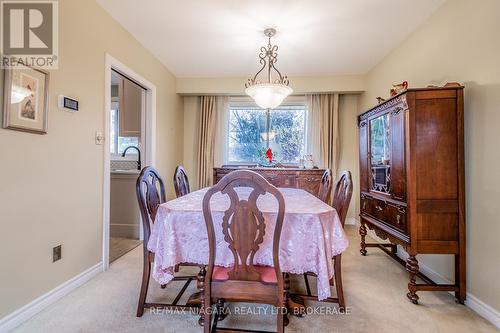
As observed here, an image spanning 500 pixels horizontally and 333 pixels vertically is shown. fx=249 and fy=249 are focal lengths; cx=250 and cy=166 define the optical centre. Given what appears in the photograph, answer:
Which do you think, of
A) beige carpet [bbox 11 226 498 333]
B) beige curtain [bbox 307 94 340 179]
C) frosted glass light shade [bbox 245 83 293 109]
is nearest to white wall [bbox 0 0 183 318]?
beige carpet [bbox 11 226 498 333]

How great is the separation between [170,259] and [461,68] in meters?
2.63

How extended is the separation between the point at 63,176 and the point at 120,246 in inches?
61.0

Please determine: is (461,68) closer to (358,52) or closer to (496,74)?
(496,74)

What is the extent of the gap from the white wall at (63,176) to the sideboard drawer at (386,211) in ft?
8.93

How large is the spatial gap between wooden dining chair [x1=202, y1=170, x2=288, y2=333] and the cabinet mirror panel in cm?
160

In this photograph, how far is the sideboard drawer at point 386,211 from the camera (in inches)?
81.5

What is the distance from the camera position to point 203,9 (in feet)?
7.75

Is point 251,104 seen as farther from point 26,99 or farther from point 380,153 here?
point 26,99

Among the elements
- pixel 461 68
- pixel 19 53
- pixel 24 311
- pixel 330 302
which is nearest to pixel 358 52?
pixel 461 68

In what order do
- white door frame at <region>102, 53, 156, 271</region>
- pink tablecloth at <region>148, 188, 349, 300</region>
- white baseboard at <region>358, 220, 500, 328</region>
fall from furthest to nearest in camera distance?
1. white door frame at <region>102, 53, 156, 271</region>
2. white baseboard at <region>358, 220, 500, 328</region>
3. pink tablecloth at <region>148, 188, 349, 300</region>

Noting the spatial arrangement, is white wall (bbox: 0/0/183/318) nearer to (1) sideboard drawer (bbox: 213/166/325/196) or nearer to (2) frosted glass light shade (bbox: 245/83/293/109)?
(2) frosted glass light shade (bbox: 245/83/293/109)

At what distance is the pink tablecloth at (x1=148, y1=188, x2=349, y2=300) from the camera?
4.71ft

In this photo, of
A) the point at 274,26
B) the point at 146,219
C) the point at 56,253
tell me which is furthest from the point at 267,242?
the point at 274,26

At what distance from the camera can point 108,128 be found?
2516mm
